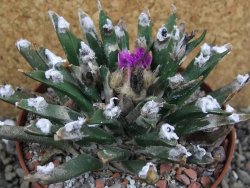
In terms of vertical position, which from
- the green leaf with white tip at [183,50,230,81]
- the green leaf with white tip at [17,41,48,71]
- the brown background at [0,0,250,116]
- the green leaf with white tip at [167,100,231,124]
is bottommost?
the green leaf with white tip at [167,100,231,124]

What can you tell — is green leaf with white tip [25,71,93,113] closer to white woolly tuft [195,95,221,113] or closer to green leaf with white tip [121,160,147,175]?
green leaf with white tip [121,160,147,175]

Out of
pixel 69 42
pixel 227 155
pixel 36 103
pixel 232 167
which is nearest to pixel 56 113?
pixel 36 103

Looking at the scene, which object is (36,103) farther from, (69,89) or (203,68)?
(203,68)

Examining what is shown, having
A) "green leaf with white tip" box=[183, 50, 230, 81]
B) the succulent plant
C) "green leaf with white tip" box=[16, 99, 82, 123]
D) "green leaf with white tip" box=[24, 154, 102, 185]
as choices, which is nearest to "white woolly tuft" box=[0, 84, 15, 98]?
the succulent plant

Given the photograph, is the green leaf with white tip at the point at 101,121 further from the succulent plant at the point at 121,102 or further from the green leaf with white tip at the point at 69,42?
the green leaf with white tip at the point at 69,42

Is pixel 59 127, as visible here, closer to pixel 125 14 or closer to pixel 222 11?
pixel 125 14

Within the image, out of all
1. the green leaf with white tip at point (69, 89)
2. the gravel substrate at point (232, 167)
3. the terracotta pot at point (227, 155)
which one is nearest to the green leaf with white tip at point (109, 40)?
the green leaf with white tip at point (69, 89)
